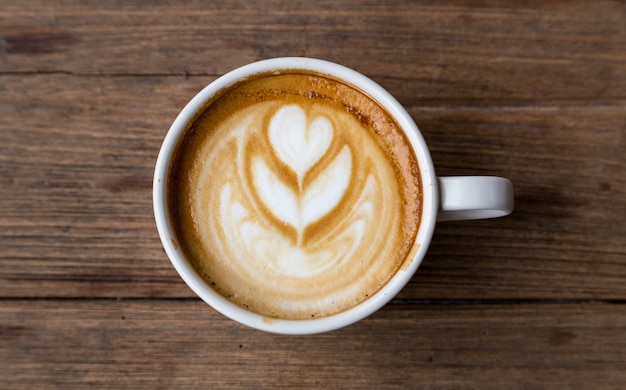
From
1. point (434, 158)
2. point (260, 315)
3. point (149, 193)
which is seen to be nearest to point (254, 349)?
point (260, 315)

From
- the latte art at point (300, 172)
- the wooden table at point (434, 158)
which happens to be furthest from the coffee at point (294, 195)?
the wooden table at point (434, 158)

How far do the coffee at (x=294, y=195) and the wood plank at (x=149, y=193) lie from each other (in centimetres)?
15

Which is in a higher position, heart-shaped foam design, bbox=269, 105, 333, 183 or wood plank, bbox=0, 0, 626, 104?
wood plank, bbox=0, 0, 626, 104

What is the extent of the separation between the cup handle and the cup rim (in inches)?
0.6

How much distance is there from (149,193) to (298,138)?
273mm

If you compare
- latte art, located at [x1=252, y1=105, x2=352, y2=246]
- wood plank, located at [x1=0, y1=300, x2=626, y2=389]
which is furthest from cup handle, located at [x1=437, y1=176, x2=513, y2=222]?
wood plank, located at [x1=0, y1=300, x2=626, y2=389]

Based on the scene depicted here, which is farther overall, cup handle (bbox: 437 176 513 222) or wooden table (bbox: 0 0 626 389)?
wooden table (bbox: 0 0 626 389)

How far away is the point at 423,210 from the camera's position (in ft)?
2.57

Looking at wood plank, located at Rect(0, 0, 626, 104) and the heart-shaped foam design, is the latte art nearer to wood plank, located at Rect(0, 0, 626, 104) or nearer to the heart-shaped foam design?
the heart-shaped foam design

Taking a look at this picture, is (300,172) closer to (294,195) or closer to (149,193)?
(294,195)

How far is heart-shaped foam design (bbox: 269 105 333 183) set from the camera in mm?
809

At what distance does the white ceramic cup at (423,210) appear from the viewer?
2.48ft

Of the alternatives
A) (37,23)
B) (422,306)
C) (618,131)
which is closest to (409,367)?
(422,306)

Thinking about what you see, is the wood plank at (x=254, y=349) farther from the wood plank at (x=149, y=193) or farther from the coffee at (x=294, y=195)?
the coffee at (x=294, y=195)
